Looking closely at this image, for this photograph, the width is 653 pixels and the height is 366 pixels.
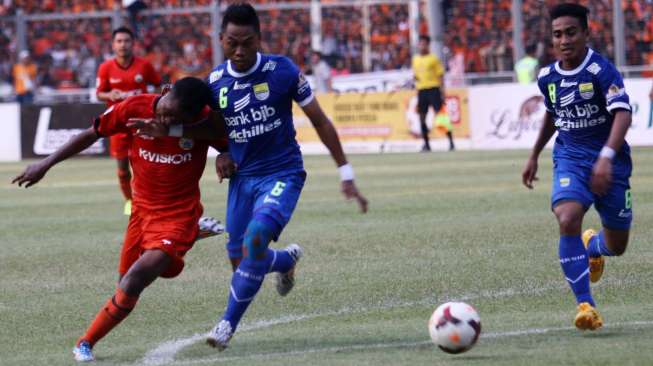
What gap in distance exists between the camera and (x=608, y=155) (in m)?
7.52

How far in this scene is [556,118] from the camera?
27.6 feet

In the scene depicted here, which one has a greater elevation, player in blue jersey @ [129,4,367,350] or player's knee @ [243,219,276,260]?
player in blue jersey @ [129,4,367,350]

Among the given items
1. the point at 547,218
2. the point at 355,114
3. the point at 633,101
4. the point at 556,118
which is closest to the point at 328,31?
the point at 355,114

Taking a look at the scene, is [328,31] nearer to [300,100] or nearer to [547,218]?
[547,218]

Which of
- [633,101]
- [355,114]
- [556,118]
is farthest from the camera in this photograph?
[355,114]

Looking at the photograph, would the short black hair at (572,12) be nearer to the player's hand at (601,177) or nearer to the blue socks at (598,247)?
the player's hand at (601,177)

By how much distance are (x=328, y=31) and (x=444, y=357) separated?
28201 millimetres

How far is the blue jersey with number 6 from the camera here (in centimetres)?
764

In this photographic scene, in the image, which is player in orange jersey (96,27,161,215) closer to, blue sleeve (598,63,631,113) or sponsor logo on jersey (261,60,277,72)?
sponsor logo on jersey (261,60,277,72)

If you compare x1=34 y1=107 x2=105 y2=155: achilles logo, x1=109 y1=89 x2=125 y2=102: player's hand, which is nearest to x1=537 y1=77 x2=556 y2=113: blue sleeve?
x1=109 y1=89 x2=125 y2=102: player's hand

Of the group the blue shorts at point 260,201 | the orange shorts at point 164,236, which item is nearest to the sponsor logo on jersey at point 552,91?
the blue shorts at point 260,201

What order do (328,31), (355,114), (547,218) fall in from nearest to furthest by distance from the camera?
(547,218), (355,114), (328,31)

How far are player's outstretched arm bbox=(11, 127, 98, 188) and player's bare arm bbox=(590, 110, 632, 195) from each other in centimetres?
292

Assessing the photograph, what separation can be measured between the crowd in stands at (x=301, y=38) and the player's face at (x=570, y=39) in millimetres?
24073
